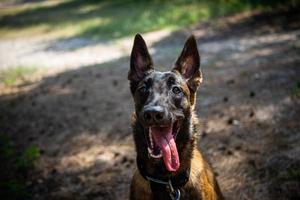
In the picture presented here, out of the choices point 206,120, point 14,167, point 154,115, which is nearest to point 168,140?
point 154,115

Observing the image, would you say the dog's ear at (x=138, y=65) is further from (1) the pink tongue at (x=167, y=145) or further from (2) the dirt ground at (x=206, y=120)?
(2) the dirt ground at (x=206, y=120)

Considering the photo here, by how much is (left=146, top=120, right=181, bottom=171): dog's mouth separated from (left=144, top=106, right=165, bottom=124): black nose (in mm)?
124

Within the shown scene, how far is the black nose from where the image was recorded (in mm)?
3322

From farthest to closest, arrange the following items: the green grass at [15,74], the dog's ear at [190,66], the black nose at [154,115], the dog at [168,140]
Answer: the green grass at [15,74] < the dog's ear at [190,66] < the dog at [168,140] < the black nose at [154,115]

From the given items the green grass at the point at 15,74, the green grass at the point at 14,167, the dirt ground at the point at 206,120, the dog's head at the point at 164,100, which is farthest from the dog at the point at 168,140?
the green grass at the point at 15,74

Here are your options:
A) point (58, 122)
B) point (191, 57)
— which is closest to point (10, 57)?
point (58, 122)

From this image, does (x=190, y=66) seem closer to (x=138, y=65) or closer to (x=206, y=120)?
(x=138, y=65)

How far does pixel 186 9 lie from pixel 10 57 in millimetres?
7885

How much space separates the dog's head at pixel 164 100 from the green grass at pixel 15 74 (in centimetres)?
811

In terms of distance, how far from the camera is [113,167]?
5785 millimetres

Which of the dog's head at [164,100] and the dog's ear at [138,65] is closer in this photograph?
the dog's head at [164,100]

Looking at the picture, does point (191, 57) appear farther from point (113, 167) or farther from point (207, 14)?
point (207, 14)

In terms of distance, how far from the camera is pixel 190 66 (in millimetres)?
4199

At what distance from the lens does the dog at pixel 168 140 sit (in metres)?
3.46
